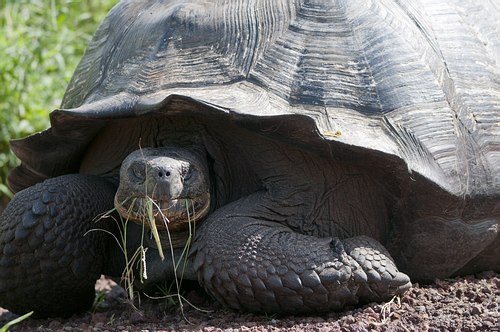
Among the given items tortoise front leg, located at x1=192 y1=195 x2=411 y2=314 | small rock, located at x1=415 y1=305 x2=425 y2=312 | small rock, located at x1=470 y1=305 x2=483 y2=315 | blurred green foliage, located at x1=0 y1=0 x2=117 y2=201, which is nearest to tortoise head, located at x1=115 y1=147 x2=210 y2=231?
tortoise front leg, located at x1=192 y1=195 x2=411 y2=314

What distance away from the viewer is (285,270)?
134 inches

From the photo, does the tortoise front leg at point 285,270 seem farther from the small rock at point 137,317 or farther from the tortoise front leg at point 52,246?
the tortoise front leg at point 52,246

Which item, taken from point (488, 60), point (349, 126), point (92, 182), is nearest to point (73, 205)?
point (92, 182)

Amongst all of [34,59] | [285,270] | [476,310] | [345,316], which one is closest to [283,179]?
[285,270]

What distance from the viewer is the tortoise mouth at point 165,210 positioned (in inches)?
136

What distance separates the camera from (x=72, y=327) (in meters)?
3.69

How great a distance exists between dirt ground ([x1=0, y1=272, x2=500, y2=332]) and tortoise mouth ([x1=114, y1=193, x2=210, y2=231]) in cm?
37

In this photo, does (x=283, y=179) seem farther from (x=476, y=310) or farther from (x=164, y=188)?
(x=476, y=310)

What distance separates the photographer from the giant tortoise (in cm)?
347

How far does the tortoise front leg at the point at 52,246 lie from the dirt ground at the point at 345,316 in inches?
5.1

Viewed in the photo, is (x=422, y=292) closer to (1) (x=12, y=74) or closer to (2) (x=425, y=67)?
Result: (2) (x=425, y=67)

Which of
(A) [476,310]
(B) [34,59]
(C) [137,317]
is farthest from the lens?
(B) [34,59]

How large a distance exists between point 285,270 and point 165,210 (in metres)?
0.52

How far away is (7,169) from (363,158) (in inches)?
150
